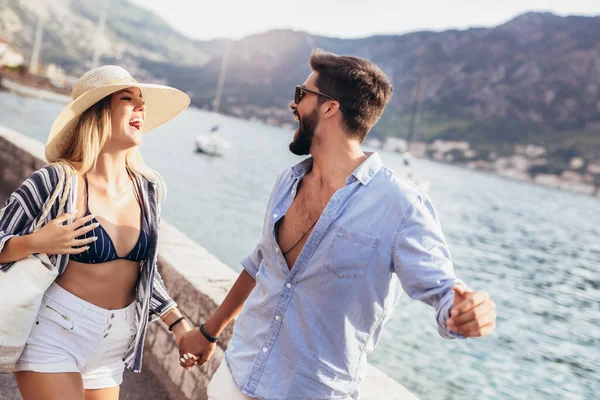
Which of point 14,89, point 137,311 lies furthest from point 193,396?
point 14,89

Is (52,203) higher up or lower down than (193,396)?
higher up

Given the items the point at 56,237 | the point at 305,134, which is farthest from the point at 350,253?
the point at 56,237

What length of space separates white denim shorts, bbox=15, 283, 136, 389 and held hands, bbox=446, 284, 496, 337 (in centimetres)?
155

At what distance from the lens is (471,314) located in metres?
1.55

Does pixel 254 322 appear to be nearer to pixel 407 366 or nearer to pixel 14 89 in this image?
pixel 407 366

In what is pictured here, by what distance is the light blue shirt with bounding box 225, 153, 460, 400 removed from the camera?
72.4 inches

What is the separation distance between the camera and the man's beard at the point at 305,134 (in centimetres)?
226

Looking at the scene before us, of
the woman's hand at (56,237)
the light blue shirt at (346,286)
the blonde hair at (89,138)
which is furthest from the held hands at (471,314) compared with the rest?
the blonde hair at (89,138)

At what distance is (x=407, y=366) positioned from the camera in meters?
12.9

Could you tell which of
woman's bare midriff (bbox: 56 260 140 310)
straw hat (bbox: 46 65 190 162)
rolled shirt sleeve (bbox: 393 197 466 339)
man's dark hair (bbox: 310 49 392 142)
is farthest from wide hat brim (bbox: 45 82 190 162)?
rolled shirt sleeve (bbox: 393 197 466 339)

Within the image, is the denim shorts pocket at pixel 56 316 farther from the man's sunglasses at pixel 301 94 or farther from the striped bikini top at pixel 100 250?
the man's sunglasses at pixel 301 94

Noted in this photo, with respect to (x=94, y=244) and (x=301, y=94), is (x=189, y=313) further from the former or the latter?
(x=301, y=94)

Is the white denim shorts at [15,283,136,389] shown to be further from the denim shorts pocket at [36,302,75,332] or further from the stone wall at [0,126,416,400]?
the stone wall at [0,126,416,400]

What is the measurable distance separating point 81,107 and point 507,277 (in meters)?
31.1
